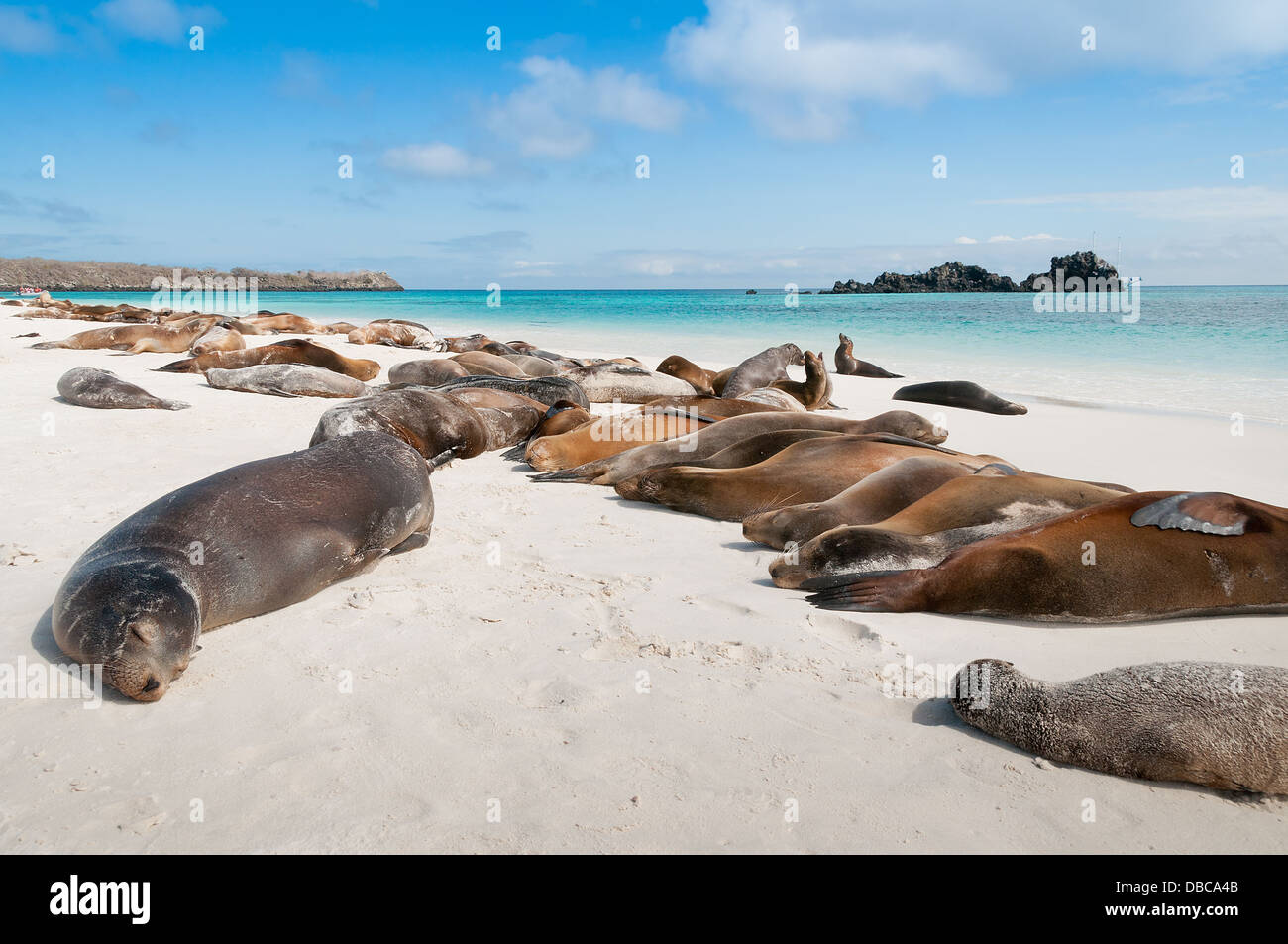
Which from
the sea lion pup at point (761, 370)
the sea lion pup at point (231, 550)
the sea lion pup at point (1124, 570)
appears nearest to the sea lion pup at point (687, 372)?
the sea lion pup at point (761, 370)

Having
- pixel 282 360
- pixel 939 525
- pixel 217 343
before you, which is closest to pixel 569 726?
pixel 939 525

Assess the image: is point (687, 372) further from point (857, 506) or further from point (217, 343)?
point (857, 506)

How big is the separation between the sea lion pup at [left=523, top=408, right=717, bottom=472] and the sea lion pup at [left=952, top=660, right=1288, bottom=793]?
4.27 meters

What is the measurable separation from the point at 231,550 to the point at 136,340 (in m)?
14.2

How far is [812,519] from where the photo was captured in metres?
4.36

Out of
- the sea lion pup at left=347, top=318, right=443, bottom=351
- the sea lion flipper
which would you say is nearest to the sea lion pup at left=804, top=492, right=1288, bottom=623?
the sea lion flipper

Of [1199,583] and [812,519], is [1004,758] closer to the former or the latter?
[1199,583]

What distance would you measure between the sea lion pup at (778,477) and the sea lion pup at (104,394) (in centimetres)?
547

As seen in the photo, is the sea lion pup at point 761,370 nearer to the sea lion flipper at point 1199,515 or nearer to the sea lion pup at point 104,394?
the sea lion pup at point 104,394

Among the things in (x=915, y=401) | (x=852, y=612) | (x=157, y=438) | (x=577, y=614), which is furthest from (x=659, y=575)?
(x=915, y=401)

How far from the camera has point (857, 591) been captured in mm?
3562

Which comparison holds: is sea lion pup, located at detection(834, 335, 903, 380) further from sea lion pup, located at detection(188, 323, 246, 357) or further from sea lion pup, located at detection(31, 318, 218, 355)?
sea lion pup, located at detection(31, 318, 218, 355)

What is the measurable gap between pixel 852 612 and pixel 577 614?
1.11m
